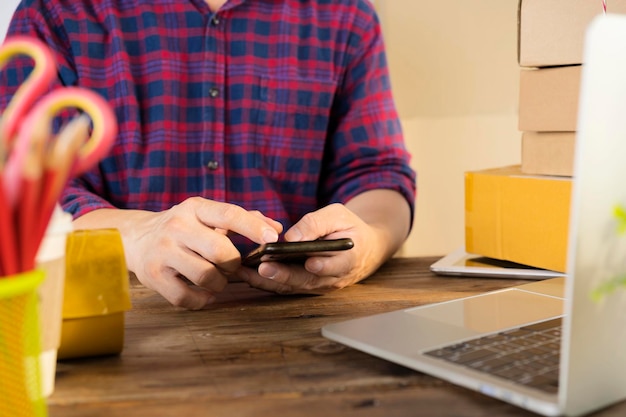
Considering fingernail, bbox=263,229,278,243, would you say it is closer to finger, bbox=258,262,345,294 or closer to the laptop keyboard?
finger, bbox=258,262,345,294

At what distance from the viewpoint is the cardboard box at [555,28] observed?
98 cm

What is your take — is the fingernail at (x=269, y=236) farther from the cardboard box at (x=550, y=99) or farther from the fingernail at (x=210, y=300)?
the cardboard box at (x=550, y=99)

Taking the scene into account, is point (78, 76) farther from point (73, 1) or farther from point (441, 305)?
point (441, 305)

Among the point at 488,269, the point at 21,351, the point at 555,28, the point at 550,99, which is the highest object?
the point at 555,28

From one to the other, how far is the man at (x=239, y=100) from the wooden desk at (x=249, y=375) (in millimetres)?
456

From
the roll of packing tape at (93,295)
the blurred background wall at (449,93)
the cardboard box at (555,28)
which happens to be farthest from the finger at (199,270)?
the blurred background wall at (449,93)

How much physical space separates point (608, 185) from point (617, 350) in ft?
0.44

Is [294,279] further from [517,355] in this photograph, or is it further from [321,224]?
[517,355]

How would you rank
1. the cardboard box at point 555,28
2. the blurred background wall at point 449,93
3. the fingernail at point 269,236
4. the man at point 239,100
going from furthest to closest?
the blurred background wall at point 449,93 < the man at point 239,100 < the cardboard box at point 555,28 < the fingernail at point 269,236

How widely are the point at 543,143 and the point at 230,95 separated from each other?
665 mm

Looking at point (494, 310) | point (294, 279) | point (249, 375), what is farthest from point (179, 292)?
point (494, 310)

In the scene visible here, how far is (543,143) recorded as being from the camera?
105 cm

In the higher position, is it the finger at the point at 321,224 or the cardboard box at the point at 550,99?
the cardboard box at the point at 550,99

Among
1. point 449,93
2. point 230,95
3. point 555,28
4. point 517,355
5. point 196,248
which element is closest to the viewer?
point 517,355
